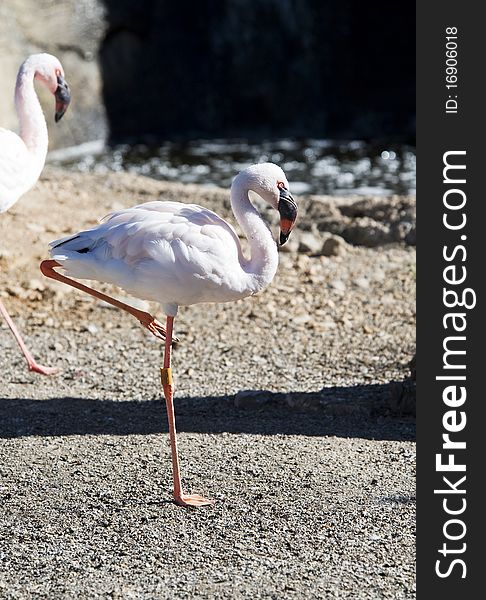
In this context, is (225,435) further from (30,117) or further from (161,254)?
(30,117)

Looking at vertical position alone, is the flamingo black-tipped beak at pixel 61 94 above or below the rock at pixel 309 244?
above

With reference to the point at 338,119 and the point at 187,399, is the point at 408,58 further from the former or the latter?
the point at 187,399

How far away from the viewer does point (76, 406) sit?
5.19m

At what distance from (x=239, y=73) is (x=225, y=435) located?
1134 centimetres

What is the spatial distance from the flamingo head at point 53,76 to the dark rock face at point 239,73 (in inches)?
306

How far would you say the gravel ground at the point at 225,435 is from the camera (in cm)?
360

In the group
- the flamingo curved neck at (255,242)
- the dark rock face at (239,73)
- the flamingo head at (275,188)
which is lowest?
the dark rock face at (239,73)

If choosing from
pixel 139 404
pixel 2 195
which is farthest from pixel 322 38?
pixel 139 404

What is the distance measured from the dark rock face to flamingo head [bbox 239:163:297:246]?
33.8 feet

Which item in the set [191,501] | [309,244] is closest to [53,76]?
[309,244]

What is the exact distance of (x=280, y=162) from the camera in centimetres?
1329

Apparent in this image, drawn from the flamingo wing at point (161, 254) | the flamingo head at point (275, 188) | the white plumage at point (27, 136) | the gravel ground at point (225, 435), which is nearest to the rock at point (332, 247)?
the gravel ground at point (225, 435)

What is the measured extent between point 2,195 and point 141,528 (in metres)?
2.88

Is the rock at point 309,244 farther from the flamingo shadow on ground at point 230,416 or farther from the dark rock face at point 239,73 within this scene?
the dark rock face at point 239,73
